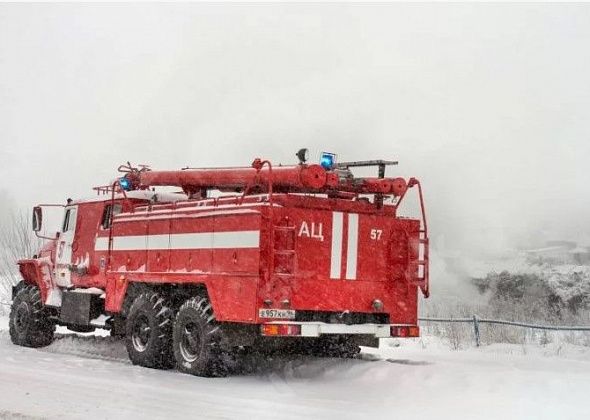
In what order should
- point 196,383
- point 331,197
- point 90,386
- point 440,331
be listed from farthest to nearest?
point 440,331 < point 331,197 < point 196,383 < point 90,386

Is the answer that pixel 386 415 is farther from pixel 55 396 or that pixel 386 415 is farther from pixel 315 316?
pixel 55 396

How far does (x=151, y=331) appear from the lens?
39.2 feet

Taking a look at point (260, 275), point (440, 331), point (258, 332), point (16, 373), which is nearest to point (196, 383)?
point (258, 332)

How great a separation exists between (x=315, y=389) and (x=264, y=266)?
181 centimetres

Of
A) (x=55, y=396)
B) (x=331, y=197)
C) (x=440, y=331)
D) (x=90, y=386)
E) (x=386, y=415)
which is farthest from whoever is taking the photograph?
(x=440, y=331)

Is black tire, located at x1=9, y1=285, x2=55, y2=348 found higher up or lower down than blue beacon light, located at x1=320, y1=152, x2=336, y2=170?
lower down

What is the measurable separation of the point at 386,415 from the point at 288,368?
4.00 meters

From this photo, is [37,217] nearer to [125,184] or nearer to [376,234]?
[125,184]

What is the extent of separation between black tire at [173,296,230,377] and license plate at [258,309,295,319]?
96cm

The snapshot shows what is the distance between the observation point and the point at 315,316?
35.2ft

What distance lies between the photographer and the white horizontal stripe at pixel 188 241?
1031cm

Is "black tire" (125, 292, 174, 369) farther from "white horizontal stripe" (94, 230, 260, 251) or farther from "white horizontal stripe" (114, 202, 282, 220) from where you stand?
"white horizontal stripe" (114, 202, 282, 220)

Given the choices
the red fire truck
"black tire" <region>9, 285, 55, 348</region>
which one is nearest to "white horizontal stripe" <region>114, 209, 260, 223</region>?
the red fire truck

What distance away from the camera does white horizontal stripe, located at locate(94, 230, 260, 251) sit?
10.3 m
